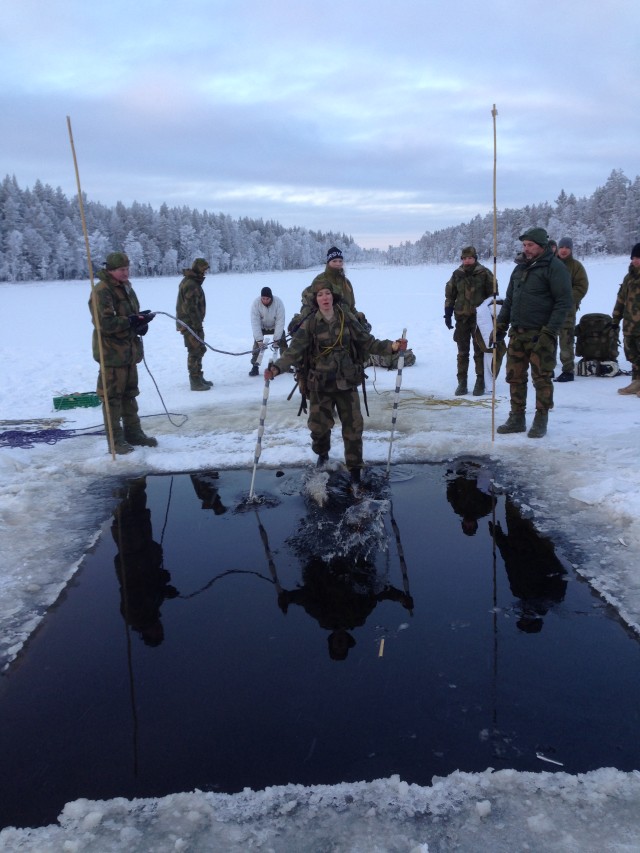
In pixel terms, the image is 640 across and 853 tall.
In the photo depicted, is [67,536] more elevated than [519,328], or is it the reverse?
[519,328]

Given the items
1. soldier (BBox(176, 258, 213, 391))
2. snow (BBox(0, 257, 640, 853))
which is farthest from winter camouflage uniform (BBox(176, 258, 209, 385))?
snow (BBox(0, 257, 640, 853))

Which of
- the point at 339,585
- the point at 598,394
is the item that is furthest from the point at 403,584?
the point at 598,394

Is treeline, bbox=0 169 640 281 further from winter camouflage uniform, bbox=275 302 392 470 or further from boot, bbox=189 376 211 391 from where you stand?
winter camouflage uniform, bbox=275 302 392 470

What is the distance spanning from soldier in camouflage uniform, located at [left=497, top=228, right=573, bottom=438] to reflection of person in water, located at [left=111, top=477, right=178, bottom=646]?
4.94 m

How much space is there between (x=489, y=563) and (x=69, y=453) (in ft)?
19.1

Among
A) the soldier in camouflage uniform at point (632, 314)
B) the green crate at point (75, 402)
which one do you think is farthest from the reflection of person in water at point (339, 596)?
the green crate at point (75, 402)

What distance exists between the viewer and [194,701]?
131 inches

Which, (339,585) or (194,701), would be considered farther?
(339,585)

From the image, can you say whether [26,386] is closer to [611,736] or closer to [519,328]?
[519,328]

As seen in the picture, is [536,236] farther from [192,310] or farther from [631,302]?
[192,310]

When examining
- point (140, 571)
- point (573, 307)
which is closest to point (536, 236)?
point (573, 307)

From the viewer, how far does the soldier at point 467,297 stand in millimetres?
10125

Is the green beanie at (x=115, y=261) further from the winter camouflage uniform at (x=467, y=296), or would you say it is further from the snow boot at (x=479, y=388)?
the snow boot at (x=479, y=388)

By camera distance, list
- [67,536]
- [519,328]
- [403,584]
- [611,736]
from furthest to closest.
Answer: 1. [519,328]
2. [67,536]
3. [403,584]
4. [611,736]
